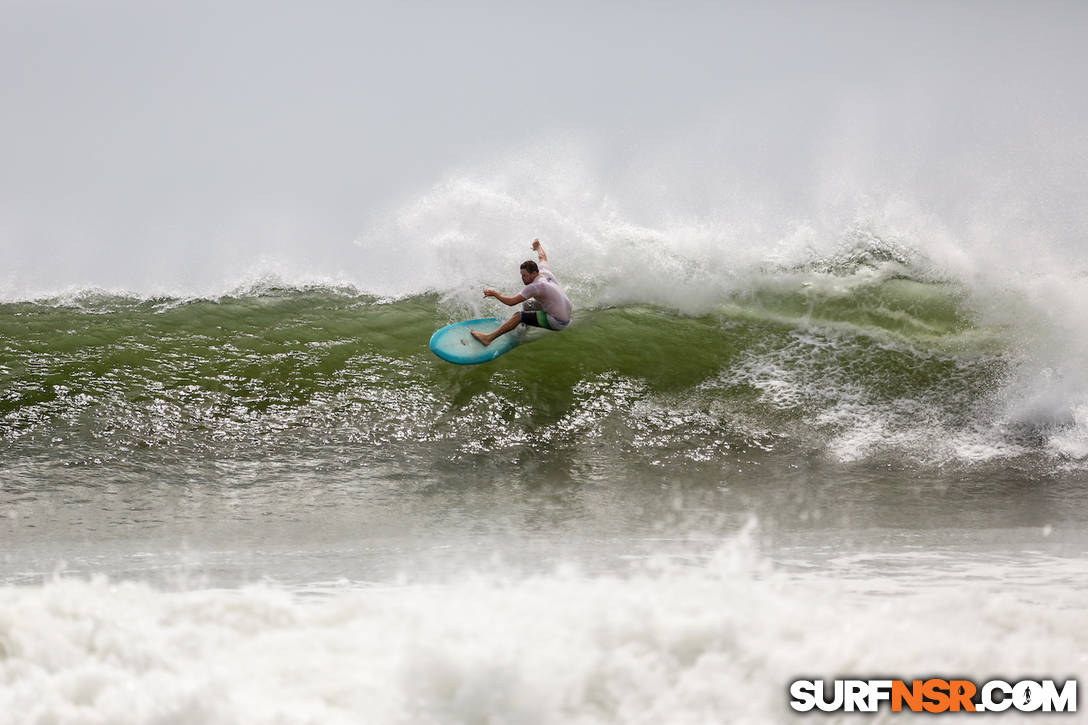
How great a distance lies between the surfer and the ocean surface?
606 mm

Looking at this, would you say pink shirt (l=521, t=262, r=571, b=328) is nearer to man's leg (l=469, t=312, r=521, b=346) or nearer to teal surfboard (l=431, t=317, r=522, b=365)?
man's leg (l=469, t=312, r=521, b=346)

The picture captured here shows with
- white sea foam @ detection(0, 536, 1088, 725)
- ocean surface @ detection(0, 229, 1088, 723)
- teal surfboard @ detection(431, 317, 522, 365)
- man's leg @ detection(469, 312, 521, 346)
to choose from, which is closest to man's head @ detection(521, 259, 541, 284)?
man's leg @ detection(469, 312, 521, 346)

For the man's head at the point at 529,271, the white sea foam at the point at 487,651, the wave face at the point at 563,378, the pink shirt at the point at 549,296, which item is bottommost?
the white sea foam at the point at 487,651

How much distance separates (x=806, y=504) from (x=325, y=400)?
431 cm

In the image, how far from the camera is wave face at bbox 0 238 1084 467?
6.97 meters

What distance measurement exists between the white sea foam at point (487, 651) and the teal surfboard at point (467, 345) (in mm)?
4497

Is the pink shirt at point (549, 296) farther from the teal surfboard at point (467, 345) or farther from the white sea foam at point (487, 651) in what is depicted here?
the white sea foam at point (487, 651)

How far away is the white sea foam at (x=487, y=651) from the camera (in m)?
2.76

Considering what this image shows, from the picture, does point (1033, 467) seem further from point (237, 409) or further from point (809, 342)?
point (237, 409)

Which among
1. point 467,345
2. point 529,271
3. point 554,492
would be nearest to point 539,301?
point 529,271

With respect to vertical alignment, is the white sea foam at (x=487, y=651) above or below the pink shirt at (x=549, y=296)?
below

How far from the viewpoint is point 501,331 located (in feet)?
25.8

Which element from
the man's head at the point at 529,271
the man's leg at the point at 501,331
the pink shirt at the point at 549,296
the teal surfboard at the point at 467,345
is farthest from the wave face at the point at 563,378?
the man's head at the point at 529,271

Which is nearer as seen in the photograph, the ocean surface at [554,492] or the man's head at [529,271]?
the ocean surface at [554,492]
